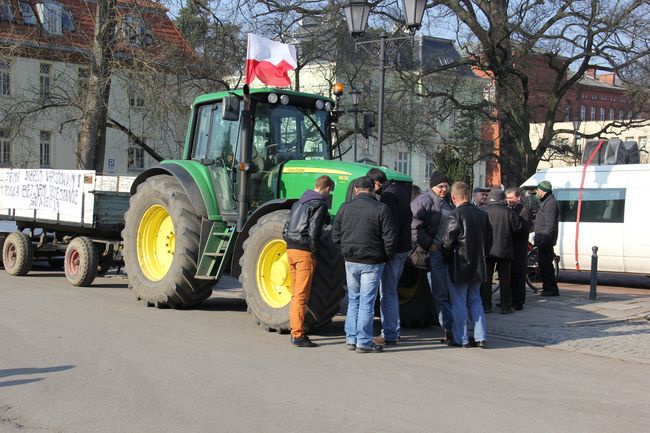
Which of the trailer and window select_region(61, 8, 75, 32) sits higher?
window select_region(61, 8, 75, 32)

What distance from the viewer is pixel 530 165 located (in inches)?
998

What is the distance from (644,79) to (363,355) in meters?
18.9

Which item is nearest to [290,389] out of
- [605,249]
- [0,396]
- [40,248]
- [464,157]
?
[0,396]

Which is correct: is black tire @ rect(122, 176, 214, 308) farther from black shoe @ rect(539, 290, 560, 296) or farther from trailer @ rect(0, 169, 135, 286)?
black shoe @ rect(539, 290, 560, 296)

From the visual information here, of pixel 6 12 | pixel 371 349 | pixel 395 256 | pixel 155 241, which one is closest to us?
pixel 371 349

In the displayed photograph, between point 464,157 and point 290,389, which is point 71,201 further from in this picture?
point 464,157

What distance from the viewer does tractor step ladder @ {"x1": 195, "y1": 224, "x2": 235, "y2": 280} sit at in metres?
10.5

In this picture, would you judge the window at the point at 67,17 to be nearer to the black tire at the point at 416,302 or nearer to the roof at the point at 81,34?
the roof at the point at 81,34

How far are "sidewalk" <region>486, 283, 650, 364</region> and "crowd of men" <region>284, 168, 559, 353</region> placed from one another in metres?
0.85

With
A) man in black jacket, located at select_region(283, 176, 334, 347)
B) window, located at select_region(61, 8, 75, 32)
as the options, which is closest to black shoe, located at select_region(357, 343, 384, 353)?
man in black jacket, located at select_region(283, 176, 334, 347)

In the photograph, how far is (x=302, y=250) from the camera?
28.1ft

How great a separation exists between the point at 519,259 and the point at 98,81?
15.0 meters

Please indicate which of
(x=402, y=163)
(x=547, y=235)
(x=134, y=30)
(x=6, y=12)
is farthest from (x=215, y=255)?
(x=402, y=163)

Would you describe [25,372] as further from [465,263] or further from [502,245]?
[502,245]
